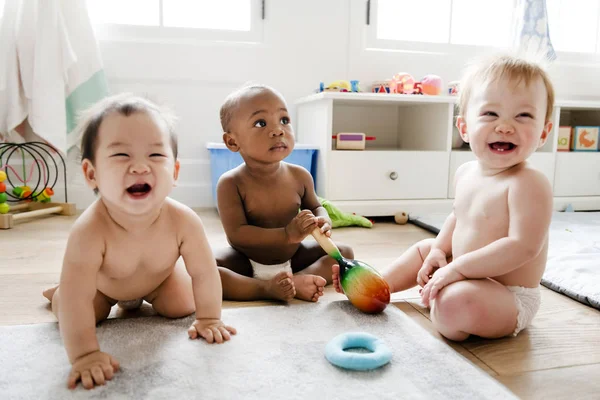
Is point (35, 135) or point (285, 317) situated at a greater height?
point (35, 135)

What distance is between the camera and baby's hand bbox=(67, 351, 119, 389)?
2.01 feet

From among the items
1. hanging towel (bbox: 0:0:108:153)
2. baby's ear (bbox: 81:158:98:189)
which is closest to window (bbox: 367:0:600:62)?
hanging towel (bbox: 0:0:108:153)

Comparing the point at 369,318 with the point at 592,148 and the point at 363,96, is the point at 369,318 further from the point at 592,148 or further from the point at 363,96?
the point at 592,148

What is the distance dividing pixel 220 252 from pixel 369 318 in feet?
1.17

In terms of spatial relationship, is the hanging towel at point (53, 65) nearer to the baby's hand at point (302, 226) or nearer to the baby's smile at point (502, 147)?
the baby's hand at point (302, 226)

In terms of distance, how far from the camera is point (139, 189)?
0.68m

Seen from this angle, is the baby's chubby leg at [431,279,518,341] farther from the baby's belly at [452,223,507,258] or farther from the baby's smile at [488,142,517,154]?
the baby's smile at [488,142,517,154]

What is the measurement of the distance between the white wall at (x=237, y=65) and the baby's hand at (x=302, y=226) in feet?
4.17

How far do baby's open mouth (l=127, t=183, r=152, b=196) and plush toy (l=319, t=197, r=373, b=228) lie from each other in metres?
1.04

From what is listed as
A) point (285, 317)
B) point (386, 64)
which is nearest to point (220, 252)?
point (285, 317)

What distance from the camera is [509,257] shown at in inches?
30.1

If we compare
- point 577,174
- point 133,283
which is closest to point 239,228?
point 133,283

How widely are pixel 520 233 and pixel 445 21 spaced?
189 cm

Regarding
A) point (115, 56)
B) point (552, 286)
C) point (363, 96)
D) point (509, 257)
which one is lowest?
point (552, 286)
